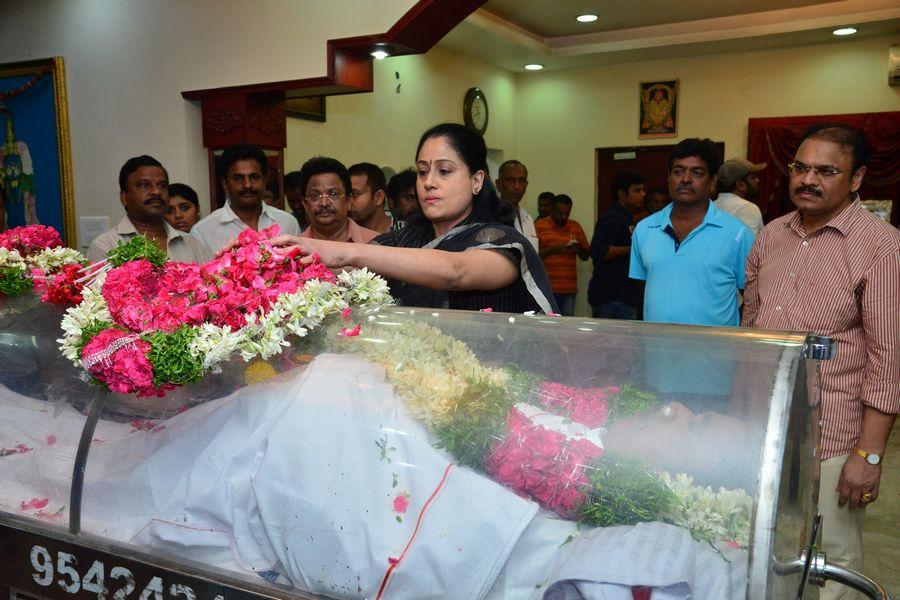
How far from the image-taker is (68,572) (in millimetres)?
1625

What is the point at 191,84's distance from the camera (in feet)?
16.9

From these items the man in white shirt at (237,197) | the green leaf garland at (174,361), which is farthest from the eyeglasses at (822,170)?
the man in white shirt at (237,197)

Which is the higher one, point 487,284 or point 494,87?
point 494,87

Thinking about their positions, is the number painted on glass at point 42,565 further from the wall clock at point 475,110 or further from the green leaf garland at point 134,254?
the wall clock at point 475,110

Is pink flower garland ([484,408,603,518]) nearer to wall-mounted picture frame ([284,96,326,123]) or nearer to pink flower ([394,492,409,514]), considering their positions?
pink flower ([394,492,409,514])

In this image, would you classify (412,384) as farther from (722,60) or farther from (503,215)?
(722,60)

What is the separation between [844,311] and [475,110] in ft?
23.3

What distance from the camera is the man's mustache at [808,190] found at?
7.41ft

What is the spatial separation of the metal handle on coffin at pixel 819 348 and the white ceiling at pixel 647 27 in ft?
20.8

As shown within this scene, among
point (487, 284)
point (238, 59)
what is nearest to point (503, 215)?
point (487, 284)

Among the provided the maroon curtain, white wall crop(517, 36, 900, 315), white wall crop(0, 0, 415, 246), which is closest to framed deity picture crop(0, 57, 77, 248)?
white wall crop(0, 0, 415, 246)

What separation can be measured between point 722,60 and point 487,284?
779cm

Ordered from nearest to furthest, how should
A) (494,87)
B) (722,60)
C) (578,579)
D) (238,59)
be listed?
(578,579), (238,59), (722,60), (494,87)

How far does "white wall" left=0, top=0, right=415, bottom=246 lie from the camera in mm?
4707
